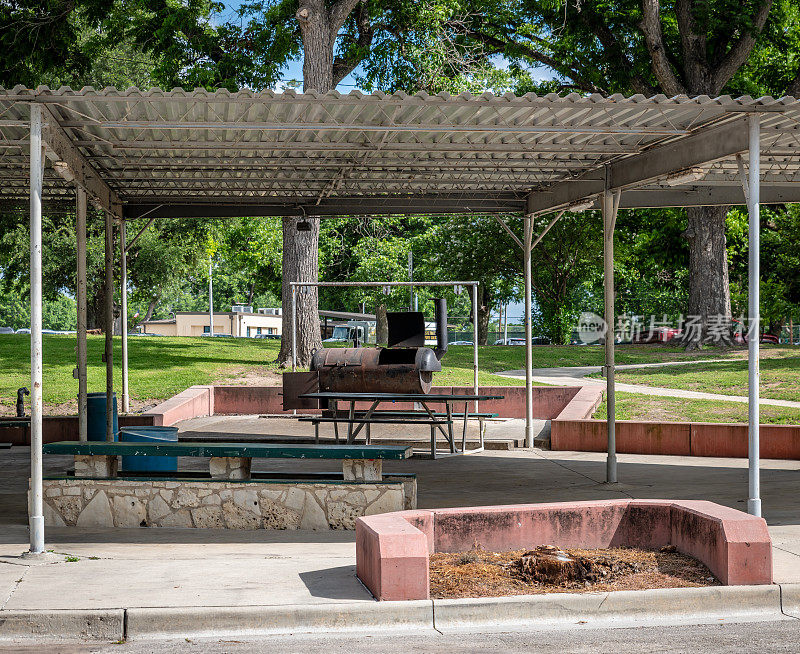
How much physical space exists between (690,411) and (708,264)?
41.9 ft

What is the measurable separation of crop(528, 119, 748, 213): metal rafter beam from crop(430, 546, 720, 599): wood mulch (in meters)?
4.12

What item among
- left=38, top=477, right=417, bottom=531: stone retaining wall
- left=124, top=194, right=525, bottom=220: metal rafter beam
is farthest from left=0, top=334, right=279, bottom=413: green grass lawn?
left=38, top=477, right=417, bottom=531: stone retaining wall

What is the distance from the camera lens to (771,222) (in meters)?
36.0

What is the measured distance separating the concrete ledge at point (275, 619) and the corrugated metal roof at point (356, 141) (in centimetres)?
415

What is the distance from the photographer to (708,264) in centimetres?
2784

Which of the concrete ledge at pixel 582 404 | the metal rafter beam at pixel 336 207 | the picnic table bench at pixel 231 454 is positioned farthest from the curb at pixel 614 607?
the metal rafter beam at pixel 336 207

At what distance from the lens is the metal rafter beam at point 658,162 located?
9000 millimetres

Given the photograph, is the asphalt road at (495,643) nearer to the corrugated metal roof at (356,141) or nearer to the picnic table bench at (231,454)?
the picnic table bench at (231,454)

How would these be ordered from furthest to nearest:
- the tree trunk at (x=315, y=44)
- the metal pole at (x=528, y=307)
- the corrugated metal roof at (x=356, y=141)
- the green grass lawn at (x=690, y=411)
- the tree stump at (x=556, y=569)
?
the tree trunk at (x=315, y=44)
the green grass lawn at (x=690, y=411)
the metal pole at (x=528, y=307)
the corrugated metal roof at (x=356, y=141)
the tree stump at (x=556, y=569)

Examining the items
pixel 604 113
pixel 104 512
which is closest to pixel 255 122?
pixel 604 113

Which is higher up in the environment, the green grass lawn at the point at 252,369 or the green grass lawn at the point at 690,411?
the green grass lawn at the point at 252,369

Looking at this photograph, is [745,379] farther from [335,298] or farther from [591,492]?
[335,298]

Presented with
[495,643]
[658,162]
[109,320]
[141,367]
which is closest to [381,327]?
[141,367]

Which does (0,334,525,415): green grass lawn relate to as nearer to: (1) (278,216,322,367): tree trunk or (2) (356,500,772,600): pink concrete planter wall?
(1) (278,216,322,367): tree trunk
